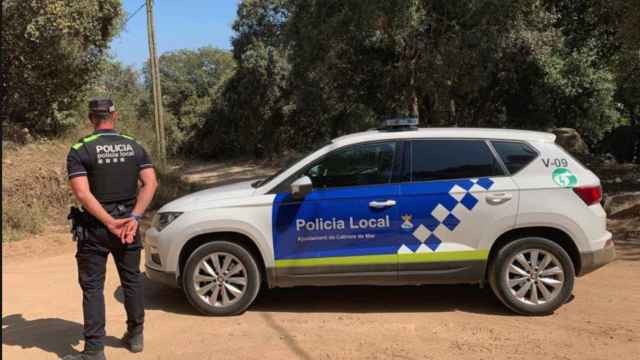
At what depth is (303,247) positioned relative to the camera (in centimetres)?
549

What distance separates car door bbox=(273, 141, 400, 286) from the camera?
17.8 feet

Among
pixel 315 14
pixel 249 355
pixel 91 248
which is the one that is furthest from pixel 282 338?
pixel 315 14

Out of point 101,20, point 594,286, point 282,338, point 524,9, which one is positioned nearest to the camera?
point 282,338

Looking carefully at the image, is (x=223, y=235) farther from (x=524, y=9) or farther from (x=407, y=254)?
(x=524, y=9)

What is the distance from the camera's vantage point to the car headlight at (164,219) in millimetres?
5664

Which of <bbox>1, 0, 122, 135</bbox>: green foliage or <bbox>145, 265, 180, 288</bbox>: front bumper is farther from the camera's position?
<bbox>1, 0, 122, 135</bbox>: green foliage

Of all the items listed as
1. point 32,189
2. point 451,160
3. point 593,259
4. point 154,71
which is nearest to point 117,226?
point 451,160

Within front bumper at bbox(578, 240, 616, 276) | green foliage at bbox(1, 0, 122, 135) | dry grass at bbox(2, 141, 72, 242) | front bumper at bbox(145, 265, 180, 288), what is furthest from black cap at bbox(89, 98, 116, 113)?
green foliage at bbox(1, 0, 122, 135)

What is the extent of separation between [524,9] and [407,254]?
10.0 meters

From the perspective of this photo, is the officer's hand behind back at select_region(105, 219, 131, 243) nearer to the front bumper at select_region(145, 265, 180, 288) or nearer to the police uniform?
the police uniform

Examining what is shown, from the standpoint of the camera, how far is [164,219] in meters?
5.74

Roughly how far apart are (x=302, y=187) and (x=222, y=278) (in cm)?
113

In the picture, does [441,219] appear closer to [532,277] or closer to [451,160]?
[451,160]

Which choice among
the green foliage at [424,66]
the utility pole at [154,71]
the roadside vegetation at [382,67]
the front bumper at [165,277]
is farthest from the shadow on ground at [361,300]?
the utility pole at [154,71]
